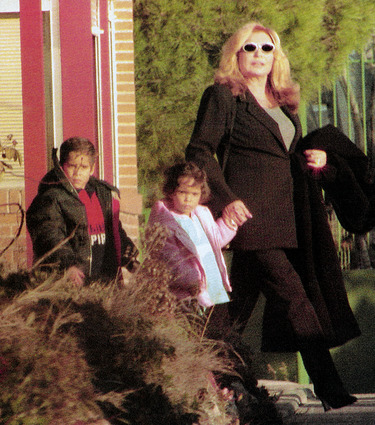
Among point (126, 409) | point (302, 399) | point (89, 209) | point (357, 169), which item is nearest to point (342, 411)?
point (302, 399)

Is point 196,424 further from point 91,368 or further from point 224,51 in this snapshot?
point 224,51

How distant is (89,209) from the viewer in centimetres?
511

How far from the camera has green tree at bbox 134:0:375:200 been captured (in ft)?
29.5

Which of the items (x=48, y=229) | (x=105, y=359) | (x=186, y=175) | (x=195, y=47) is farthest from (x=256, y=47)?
(x=195, y=47)

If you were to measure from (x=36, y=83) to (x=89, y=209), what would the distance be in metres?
1.36

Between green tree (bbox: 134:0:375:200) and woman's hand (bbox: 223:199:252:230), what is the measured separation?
13.8ft

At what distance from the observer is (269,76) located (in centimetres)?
541

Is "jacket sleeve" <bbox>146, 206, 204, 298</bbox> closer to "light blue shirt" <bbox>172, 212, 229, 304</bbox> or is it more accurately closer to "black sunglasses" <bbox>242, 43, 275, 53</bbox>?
"light blue shirt" <bbox>172, 212, 229, 304</bbox>

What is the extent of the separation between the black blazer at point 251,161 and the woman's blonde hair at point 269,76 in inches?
4.3

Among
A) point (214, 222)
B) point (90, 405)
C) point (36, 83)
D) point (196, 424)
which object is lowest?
point (196, 424)

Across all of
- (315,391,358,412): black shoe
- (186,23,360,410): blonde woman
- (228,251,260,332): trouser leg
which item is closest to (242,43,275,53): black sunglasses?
(186,23,360,410): blonde woman

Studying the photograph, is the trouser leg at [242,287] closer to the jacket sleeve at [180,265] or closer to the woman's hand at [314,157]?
the jacket sleeve at [180,265]

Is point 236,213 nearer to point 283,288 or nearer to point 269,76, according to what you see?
point 283,288

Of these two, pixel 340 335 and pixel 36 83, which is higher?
pixel 36 83
